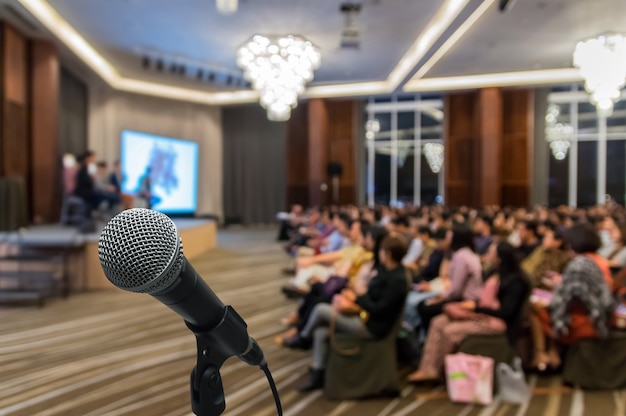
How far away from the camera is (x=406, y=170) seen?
48.5 feet

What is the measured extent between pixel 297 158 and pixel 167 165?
3.57m

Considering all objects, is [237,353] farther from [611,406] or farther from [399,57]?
[399,57]

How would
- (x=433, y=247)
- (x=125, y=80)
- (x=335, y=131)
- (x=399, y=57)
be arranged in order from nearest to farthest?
(x=433, y=247) → (x=399, y=57) → (x=125, y=80) → (x=335, y=131)

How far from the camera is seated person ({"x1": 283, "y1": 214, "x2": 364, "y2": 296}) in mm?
4848

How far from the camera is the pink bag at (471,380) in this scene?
2.99 meters

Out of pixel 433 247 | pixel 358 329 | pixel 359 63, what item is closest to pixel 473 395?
pixel 358 329

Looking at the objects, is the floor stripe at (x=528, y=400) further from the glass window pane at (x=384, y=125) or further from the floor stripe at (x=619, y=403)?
the glass window pane at (x=384, y=125)

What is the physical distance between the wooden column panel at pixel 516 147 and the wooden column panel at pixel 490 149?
25 centimetres

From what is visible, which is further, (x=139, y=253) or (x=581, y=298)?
(x=581, y=298)

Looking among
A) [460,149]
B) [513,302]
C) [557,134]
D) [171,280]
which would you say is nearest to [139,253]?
[171,280]

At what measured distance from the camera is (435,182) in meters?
14.6

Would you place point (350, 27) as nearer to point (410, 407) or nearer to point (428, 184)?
point (410, 407)

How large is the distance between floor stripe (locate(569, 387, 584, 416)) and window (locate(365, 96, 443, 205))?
37.0ft

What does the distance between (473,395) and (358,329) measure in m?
0.78
